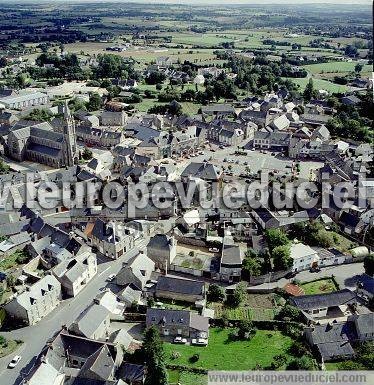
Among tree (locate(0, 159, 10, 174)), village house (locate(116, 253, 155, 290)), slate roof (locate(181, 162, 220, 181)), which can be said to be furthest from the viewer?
tree (locate(0, 159, 10, 174))

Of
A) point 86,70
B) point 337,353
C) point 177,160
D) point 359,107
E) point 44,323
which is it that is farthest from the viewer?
point 86,70

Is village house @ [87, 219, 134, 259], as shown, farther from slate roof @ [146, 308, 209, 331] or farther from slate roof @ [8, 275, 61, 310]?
slate roof @ [146, 308, 209, 331]

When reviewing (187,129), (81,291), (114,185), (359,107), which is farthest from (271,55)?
(81,291)

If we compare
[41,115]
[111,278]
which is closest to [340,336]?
[111,278]

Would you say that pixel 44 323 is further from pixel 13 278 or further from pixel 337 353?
pixel 337 353

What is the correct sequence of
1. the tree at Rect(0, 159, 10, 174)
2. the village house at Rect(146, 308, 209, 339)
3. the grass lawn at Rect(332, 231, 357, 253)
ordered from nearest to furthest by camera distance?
the village house at Rect(146, 308, 209, 339), the grass lawn at Rect(332, 231, 357, 253), the tree at Rect(0, 159, 10, 174)

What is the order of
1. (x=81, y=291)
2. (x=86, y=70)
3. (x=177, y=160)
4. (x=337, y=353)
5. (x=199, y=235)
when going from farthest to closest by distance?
(x=86, y=70), (x=177, y=160), (x=199, y=235), (x=81, y=291), (x=337, y=353)

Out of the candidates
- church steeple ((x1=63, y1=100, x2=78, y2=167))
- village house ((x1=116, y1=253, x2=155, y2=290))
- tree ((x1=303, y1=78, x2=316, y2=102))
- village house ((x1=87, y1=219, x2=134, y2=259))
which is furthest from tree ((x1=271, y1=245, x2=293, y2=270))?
tree ((x1=303, y1=78, x2=316, y2=102))
